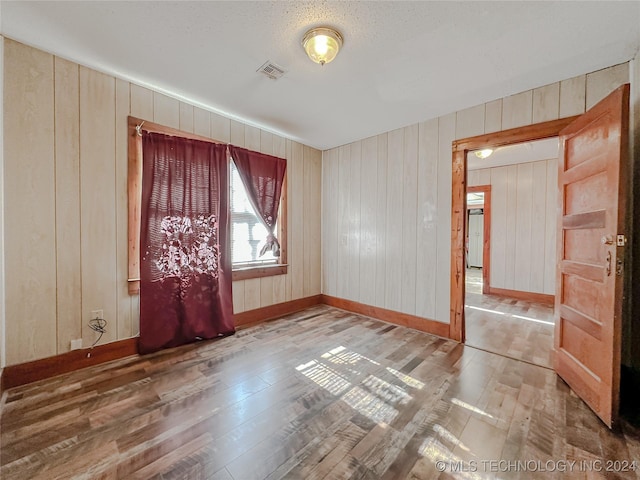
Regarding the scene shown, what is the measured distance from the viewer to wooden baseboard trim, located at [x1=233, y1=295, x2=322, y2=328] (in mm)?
3393

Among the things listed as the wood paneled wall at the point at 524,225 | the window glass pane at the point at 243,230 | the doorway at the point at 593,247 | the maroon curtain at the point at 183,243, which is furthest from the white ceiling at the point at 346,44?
the wood paneled wall at the point at 524,225

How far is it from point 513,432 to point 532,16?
8.54ft

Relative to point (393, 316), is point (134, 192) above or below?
above

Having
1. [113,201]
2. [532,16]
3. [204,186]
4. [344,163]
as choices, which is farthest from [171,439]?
[344,163]

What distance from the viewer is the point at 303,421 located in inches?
65.6

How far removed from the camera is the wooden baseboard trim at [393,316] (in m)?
3.10

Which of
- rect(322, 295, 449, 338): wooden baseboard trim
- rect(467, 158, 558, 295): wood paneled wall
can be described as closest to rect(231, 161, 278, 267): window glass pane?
rect(322, 295, 449, 338): wooden baseboard trim

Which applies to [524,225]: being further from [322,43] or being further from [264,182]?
[322,43]

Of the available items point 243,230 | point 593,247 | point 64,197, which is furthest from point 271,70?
point 593,247

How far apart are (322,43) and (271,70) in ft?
2.01

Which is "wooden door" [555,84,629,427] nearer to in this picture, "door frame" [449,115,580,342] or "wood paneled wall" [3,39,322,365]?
"door frame" [449,115,580,342]

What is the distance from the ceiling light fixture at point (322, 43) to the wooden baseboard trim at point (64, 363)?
2998mm

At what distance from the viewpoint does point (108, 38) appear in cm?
192

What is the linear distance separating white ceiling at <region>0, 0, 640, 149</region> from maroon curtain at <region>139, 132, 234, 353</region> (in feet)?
2.28
